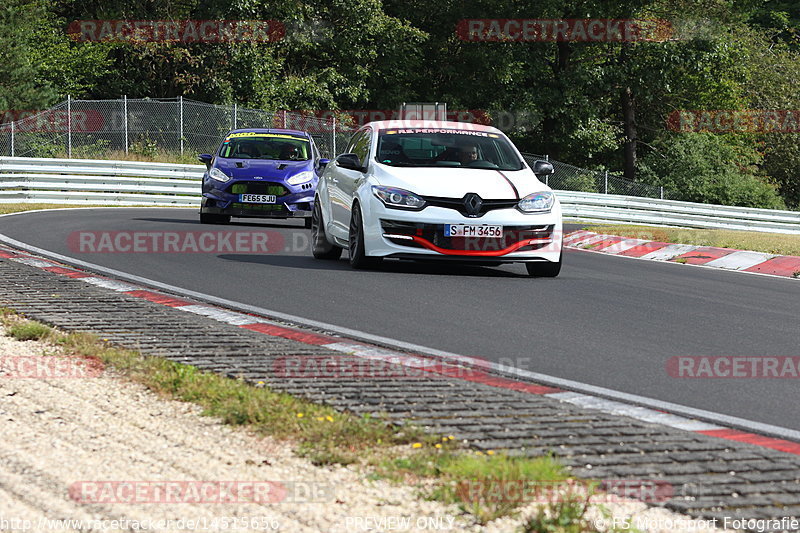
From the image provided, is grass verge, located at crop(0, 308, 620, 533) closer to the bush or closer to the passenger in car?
the passenger in car

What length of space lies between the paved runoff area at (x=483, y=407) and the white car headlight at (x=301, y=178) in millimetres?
9602

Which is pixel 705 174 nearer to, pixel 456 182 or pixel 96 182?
pixel 96 182

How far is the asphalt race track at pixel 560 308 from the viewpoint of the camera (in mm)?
7191

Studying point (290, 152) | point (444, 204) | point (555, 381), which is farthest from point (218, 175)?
point (555, 381)

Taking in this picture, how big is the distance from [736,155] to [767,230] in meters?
12.8

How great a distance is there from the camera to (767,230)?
106 ft

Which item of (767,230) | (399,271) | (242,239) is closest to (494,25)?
(767,230)

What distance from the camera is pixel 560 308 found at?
33.7 feet

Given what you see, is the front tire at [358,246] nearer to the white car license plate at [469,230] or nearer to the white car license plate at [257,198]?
the white car license plate at [469,230]

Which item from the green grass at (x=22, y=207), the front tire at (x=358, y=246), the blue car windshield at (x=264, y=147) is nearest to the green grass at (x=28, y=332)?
the front tire at (x=358, y=246)

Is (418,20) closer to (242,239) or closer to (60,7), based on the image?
(60,7)

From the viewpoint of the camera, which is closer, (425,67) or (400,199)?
(400,199)

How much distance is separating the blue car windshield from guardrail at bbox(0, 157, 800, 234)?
8.47 metres

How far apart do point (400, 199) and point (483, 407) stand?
6249 millimetres
